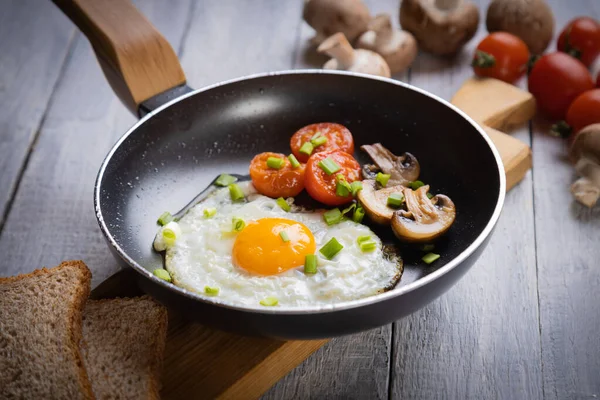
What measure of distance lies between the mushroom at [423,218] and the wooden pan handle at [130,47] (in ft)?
4.05

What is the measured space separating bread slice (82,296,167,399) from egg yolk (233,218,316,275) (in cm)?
35

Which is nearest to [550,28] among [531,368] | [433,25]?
[433,25]

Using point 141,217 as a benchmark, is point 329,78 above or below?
above

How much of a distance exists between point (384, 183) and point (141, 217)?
1.00 meters

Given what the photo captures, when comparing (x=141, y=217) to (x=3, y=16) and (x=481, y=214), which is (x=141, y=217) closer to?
(x=481, y=214)

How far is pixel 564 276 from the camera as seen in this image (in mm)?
2768

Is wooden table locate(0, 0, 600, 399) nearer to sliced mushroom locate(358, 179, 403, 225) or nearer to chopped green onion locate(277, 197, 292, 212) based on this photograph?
sliced mushroom locate(358, 179, 403, 225)

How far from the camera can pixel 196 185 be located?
292 centimetres

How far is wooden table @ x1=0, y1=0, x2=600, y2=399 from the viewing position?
2414 mm

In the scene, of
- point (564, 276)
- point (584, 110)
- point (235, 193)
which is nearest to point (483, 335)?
point (564, 276)

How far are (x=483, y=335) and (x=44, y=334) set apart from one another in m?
1.58

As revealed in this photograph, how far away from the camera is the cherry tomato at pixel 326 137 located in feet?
9.52

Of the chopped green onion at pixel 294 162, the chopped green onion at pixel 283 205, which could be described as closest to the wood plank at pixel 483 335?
the chopped green onion at pixel 283 205

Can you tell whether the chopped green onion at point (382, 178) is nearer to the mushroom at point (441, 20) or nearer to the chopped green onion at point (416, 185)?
the chopped green onion at point (416, 185)
